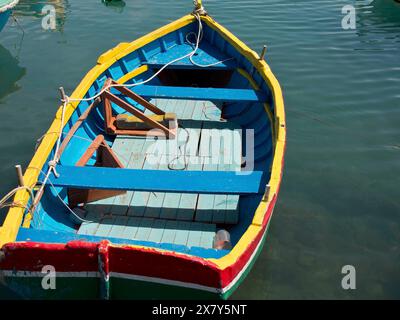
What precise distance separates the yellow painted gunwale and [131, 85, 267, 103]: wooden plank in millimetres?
378

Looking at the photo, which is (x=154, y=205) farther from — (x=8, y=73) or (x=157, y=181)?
(x=8, y=73)

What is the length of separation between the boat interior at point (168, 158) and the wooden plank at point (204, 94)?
2 centimetres

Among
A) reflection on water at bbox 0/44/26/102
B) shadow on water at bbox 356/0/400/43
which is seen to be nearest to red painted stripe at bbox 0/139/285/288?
reflection on water at bbox 0/44/26/102

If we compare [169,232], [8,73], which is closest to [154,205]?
[169,232]

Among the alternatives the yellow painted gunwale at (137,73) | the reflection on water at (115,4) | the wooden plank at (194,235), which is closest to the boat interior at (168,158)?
the wooden plank at (194,235)

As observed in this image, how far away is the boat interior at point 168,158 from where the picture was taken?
5684mm

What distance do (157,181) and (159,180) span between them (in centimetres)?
4

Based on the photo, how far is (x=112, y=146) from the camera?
7648 millimetres

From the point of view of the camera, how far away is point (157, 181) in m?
5.73

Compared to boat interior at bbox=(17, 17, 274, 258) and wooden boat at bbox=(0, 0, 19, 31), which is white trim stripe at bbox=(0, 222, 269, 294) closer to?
boat interior at bbox=(17, 17, 274, 258)

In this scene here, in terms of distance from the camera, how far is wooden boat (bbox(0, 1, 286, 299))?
14.0 ft

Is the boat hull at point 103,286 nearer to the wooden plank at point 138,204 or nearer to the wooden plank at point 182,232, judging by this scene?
the wooden plank at point 182,232

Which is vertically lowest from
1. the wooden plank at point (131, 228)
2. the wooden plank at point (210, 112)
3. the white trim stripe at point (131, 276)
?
the wooden plank at point (131, 228)

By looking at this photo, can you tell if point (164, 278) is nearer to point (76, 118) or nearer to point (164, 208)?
point (164, 208)
